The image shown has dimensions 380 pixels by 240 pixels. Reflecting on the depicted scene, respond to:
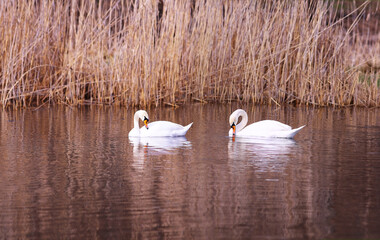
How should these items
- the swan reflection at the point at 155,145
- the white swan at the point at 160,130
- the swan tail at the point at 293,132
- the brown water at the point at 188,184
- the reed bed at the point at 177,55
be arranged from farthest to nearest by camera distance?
the reed bed at the point at 177,55 → the white swan at the point at 160,130 → the swan tail at the point at 293,132 → the swan reflection at the point at 155,145 → the brown water at the point at 188,184

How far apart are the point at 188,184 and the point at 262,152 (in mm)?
1775

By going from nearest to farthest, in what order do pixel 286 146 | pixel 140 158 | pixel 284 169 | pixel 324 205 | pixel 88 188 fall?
pixel 324 205, pixel 88 188, pixel 284 169, pixel 140 158, pixel 286 146

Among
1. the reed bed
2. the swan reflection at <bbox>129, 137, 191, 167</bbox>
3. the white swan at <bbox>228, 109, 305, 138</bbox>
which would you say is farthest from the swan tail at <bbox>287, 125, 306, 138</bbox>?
the reed bed

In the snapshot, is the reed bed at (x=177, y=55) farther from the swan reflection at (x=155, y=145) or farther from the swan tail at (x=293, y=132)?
the swan tail at (x=293, y=132)

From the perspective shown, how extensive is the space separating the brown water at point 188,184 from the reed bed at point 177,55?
7.52 ft

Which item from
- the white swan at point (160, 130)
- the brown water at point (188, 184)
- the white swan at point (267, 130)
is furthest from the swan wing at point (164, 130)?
the white swan at point (267, 130)

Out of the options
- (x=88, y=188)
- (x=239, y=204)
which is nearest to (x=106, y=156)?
(x=88, y=188)

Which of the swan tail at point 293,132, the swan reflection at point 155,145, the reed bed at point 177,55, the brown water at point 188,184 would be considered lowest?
the brown water at point 188,184

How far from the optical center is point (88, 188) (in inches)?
195

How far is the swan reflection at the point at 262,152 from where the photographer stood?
5.96 m

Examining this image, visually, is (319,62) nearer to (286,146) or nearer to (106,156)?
(286,146)

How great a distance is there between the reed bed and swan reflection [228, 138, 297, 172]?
3527 mm

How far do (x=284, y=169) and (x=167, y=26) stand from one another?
5507mm

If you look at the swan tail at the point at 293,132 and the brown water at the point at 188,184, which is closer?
the brown water at the point at 188,184
